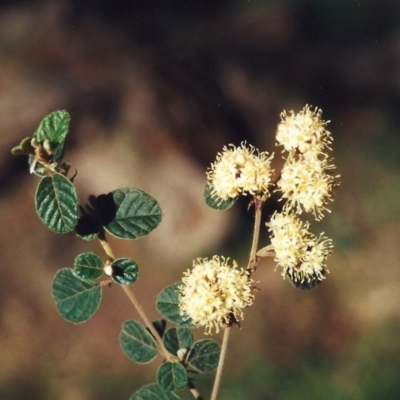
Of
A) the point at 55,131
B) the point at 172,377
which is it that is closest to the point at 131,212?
the point at 55,131

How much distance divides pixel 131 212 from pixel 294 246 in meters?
0.29

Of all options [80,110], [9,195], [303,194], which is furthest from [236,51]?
[303,194]

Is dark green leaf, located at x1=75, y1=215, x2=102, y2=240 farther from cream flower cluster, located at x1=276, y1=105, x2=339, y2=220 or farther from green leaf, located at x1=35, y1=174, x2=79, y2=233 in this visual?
cream flower cluster, located at x1=276, y1=105, x2=339, y2=220

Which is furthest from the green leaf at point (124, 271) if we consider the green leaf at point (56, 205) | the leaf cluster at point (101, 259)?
the green leaf at point (56, 205)

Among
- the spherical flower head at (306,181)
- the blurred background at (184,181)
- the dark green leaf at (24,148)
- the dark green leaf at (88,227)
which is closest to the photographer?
the dark green leaf at (24,148)

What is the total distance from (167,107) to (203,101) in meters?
0.17

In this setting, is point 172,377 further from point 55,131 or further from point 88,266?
point 55,131

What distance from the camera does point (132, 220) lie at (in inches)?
36.4

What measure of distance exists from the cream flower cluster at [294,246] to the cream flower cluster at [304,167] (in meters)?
0.03

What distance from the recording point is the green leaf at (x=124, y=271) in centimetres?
90

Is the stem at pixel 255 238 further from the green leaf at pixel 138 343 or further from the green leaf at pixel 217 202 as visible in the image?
the green leaf at pixel 138 343

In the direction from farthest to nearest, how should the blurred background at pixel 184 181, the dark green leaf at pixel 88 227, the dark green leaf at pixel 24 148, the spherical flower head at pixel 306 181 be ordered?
the blurred background at pixel 184 181
the spherical flower head at pixel 306 181
the dark green leaf at pixel 88 227
the dark green leaf at pixel 24 148

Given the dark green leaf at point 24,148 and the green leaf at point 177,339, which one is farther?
the green leaf at point 177,339

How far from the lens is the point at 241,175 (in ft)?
3.25
